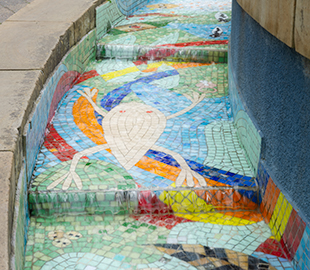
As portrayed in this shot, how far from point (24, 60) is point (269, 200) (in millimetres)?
1936

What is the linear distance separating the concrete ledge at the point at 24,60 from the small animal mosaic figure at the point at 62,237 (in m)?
0.39

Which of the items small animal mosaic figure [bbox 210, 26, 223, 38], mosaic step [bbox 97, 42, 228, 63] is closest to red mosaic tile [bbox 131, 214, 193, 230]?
mosaic step [bbox 97, 42, 228, 63]

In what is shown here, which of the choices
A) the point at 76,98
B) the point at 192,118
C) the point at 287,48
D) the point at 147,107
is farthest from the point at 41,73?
the point at 287,48

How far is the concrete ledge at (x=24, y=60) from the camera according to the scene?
171 cm

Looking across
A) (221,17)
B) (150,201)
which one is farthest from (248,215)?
(221,17)

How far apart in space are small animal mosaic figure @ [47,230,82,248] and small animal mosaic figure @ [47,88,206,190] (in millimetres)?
258

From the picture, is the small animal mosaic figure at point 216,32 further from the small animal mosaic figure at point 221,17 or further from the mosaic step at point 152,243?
the mosaic step at point 152,243

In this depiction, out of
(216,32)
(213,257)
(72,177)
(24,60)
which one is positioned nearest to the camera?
(213,257)

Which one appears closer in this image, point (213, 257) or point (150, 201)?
point (213, 257)

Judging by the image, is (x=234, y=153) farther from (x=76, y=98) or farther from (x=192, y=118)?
(x=76, y=98)

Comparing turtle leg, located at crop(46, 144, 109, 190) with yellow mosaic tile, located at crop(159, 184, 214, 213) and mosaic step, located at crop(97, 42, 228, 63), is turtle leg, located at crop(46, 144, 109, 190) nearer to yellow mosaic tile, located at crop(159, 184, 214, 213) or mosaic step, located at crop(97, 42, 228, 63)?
yellow mosaic tile, located at crop(159, 184, 214, 213)

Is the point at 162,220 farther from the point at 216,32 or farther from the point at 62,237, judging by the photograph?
the point at 216,32

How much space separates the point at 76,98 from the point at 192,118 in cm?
105

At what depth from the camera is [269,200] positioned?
6.81ft
